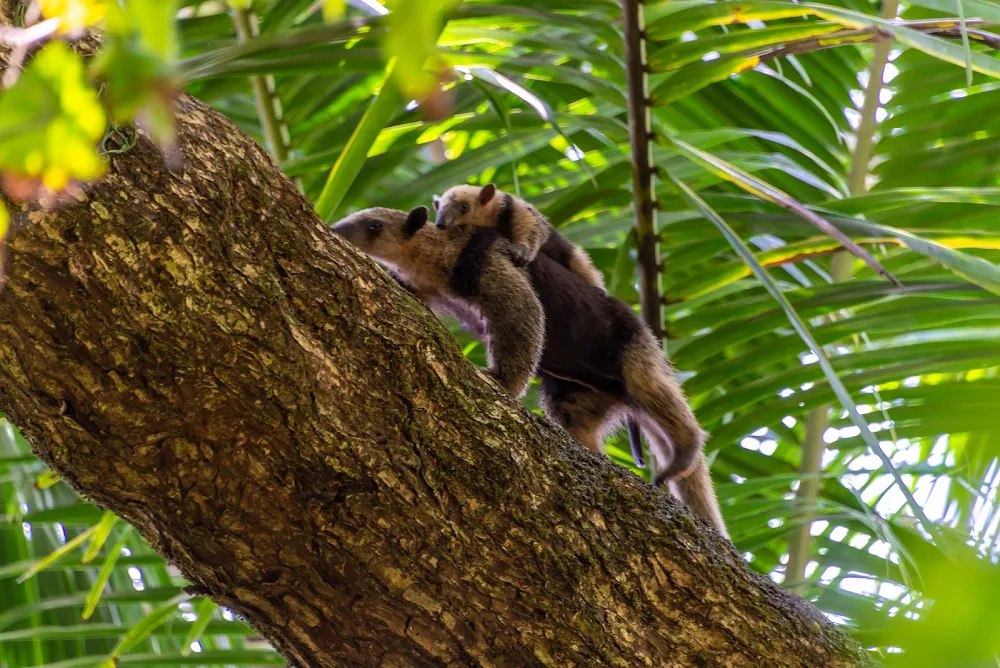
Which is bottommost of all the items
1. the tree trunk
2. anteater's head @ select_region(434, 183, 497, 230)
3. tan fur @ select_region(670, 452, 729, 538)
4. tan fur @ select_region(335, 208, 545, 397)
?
the tree trunk

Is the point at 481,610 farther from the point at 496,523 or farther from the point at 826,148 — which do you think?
the point at 826,148

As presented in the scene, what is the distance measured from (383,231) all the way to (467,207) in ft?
1.24

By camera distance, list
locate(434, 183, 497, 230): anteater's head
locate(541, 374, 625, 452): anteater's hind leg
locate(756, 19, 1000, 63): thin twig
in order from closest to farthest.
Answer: locate(756, 19, 1000, 63): thin twig < locate(541, 374, 625, 452): anteater's hind leg < locate(434, 183, 497, 230): anteater's head

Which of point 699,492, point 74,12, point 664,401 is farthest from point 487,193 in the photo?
point 74,12

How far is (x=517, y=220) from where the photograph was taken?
2881 mm

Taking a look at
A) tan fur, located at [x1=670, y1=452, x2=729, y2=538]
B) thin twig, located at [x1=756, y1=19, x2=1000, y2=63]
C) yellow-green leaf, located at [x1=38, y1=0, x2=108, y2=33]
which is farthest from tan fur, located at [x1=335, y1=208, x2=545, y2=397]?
yellow-green leaf, located at [x1=38, y1=0, x2=108, y2=33]

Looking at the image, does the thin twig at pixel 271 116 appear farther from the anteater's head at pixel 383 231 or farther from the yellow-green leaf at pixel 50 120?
the yellow-green leaf at pixel 50 120

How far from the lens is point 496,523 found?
1.71 meters

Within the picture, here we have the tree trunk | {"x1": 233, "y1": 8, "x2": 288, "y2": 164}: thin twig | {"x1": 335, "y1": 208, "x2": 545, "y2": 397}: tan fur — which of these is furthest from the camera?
{"x1": 233, "y1": 8, "x2": 288, "y2": 164}: thin twig

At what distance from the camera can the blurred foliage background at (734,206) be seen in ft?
6.87

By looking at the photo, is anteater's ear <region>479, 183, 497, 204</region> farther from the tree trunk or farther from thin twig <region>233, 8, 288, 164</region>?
the tree trunk

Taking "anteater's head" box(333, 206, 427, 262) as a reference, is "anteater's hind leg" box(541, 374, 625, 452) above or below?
below

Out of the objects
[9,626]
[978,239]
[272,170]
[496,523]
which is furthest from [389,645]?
[9,626]

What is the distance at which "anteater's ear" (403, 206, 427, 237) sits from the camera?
2885mm
